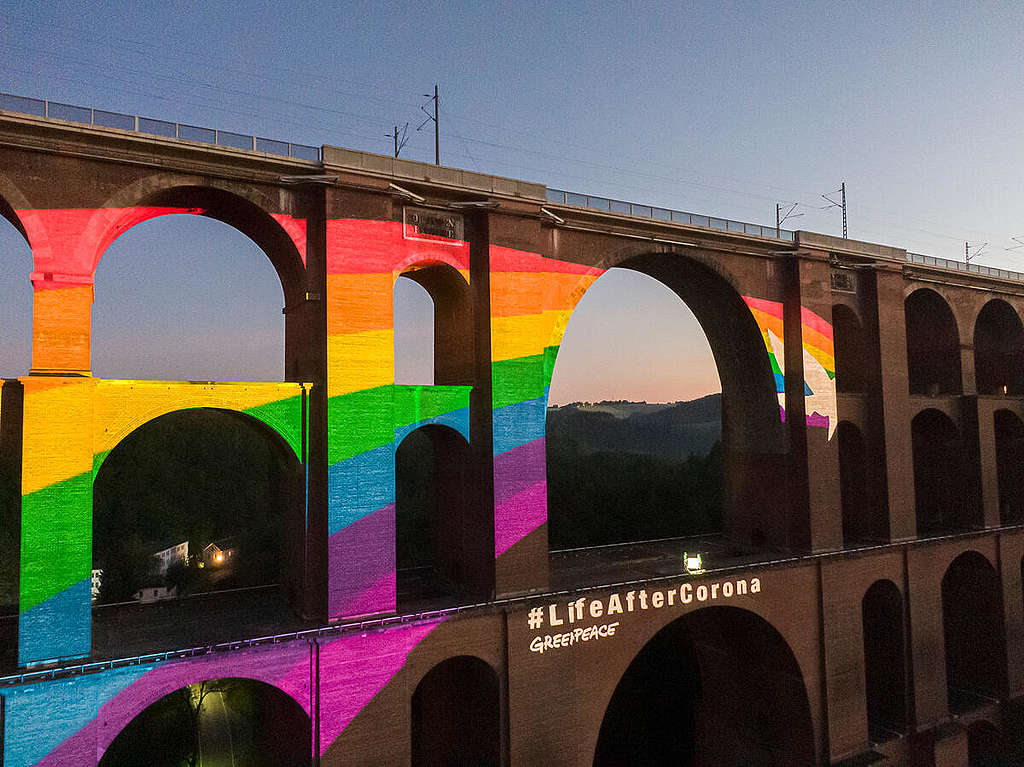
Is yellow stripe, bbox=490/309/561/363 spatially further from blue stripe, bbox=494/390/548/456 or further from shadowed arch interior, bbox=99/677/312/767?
shadowed arch interior, bbox=99/677/312/767

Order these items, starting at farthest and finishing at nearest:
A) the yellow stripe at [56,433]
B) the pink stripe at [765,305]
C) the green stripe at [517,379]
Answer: the pink stripe at [765,305], the green stripe at [517,379], the yellow stripe at [56,433]

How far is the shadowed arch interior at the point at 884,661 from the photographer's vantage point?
24.8m

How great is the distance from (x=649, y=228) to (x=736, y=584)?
39.0 ft

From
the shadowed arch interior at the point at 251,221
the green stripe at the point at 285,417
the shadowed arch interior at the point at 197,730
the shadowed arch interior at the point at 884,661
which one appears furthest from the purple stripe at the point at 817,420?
the shadowed arch interior at the point at 197,730

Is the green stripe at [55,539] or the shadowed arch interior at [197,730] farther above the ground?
the green stripe at [55,539]

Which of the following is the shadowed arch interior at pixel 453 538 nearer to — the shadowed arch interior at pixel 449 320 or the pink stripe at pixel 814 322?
the shadowed arch interior at pixel 449 320

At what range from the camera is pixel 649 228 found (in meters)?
22.0

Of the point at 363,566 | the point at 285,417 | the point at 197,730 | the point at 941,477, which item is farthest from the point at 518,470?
the point at 941,477

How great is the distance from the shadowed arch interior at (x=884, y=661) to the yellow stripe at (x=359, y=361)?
19.7 meters

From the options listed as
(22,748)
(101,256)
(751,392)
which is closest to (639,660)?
(751,392)

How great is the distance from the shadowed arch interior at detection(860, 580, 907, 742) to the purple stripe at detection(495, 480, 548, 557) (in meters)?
14.0

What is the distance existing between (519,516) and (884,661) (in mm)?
17242

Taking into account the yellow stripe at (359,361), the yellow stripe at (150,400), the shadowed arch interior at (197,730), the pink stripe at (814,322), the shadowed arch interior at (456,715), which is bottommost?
the shadowed arch interior at (197,730)

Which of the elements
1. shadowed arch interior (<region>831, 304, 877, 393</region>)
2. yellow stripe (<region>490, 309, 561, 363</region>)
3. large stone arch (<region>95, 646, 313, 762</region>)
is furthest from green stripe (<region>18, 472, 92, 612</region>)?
shadowed arch interior (<region>831, 304, 877, 393</region>)
